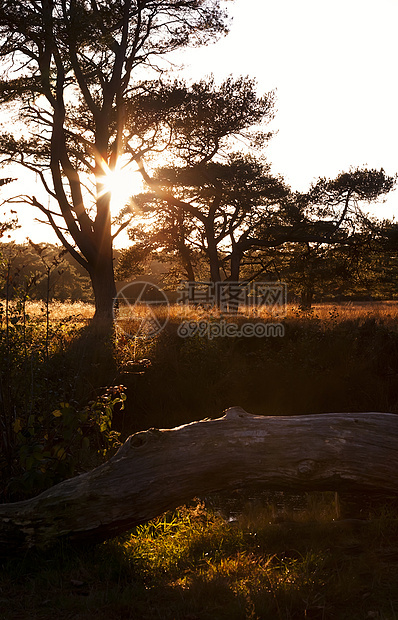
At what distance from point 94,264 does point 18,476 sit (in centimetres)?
1202

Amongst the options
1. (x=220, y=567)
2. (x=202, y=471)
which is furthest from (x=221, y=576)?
(x=202, y=471)

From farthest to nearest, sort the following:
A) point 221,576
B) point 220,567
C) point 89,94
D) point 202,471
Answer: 1. point 89,94
2. point 202,471
3. point 220,567
4. point 221,576

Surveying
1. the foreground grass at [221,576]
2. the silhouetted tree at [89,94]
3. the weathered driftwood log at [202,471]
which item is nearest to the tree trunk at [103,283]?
the silhouetted tree at [89,94]

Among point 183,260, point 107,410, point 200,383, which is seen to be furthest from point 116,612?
point 183,260

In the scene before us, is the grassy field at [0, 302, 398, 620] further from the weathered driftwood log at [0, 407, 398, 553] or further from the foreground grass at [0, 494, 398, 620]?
the weathered driftwood log at [0, 407, 398, 553]

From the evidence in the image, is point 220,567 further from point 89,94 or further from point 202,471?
point 89,94

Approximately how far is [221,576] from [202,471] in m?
0.98

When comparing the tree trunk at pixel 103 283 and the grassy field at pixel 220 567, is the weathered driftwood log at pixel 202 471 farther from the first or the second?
the tree trunk at pixel 103 283

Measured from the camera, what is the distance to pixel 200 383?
1140cm

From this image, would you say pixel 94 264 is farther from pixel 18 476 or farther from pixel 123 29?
pixel 18 476

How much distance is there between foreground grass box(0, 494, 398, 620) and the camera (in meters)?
3.80

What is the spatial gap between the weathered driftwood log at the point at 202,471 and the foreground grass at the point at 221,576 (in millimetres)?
268

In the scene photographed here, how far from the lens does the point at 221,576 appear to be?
14.0ft

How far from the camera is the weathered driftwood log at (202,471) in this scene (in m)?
4.81
